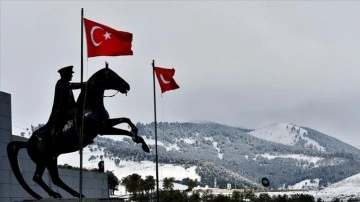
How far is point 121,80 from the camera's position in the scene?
26.8 meters

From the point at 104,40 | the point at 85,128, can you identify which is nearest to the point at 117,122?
the point at 85,128

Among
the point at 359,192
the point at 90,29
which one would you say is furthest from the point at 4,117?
the point at 359,192

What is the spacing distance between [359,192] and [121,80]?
176075mm

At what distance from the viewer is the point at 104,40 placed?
27.3 m

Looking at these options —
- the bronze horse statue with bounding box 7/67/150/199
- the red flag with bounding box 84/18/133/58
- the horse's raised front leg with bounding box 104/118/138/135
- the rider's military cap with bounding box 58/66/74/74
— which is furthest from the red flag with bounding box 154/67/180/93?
the horse's raised front leg with bounding box 104/118/138/135

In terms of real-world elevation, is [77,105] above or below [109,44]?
below

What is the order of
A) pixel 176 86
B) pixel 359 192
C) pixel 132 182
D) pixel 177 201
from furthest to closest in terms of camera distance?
pixel 359 192, pixel 132 182, pixel 177 201, pixel 176 86

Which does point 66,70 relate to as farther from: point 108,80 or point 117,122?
point 117,122

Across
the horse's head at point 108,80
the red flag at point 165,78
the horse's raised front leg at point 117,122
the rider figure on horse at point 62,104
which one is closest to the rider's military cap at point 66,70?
the rider figure on horse at point 62,104

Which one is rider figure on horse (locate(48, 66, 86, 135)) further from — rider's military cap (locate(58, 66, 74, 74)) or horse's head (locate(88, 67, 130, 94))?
horse's head (locate(88, 67, 130, 94))

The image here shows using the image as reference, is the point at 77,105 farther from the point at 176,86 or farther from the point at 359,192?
the point at 359,192

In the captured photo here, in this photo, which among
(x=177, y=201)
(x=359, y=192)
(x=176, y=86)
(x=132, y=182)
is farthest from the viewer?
(x=359, y=192)

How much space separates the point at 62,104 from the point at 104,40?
8.84 feet

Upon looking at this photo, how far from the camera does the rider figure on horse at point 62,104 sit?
2647 centimetres
